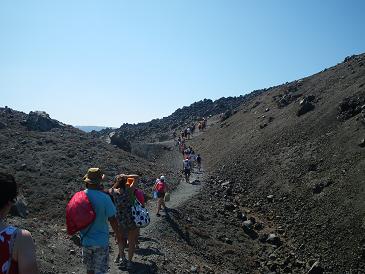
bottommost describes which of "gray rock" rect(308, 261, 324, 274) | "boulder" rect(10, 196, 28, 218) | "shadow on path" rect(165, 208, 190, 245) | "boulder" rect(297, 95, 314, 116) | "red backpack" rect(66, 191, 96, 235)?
"gray rock" rect(308, 261, 324, 274)

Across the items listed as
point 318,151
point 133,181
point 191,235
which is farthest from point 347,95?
point 133,181

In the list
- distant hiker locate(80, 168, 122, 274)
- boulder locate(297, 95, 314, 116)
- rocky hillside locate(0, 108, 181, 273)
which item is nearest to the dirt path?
rocky hillside locate(0, 108, 181, 273)

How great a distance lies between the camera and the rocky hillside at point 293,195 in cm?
1870

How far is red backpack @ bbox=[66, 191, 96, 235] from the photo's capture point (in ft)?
23.4

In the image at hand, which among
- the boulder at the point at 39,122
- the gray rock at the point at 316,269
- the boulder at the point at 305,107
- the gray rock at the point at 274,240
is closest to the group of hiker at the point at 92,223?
the gray rock at the point at 316,269

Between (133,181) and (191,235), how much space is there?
27.3ft

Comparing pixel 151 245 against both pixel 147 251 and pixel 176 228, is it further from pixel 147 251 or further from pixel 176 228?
pixel 176 228

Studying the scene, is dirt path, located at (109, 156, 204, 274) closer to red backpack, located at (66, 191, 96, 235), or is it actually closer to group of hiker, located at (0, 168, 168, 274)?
group of hiker, located at (0, 168, 168, 274)

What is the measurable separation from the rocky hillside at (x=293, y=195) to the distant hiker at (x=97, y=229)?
8.72 meters

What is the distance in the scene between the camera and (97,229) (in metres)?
7.48

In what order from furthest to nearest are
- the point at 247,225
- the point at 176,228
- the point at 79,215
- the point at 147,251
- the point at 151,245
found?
the point at 247,225
the point at 176,228
the point at 151,245
the point at 147,251
the point at 79,215

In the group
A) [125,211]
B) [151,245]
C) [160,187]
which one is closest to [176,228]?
[160,187]

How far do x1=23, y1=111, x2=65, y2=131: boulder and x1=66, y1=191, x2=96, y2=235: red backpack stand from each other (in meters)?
29.5

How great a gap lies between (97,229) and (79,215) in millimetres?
527
